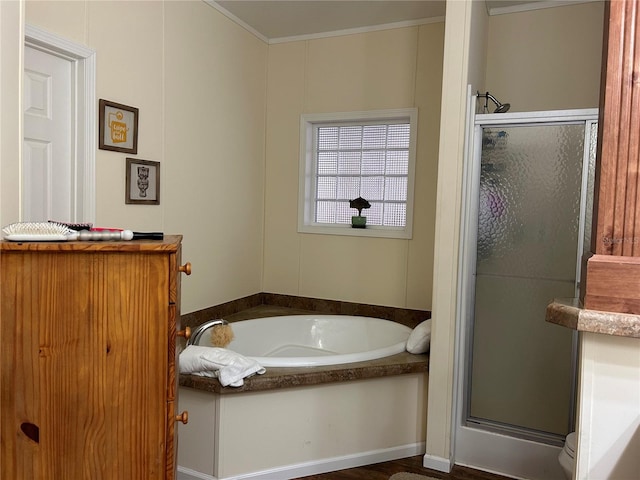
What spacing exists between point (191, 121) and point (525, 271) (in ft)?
7.26

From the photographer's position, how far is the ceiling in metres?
3.33

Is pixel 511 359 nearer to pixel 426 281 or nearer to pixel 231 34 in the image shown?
pixel 426 281

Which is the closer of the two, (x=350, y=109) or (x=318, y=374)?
(x=318, y=374)

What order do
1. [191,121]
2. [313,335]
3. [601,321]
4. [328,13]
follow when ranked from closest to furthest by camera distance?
[601,321]
[191,121]
[328,13]
[313,335]

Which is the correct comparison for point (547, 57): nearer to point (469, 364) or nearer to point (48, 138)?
point (469, 364)

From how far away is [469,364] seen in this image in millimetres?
2758

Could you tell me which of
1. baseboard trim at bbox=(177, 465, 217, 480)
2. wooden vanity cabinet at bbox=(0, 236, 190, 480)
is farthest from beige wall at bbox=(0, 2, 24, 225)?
baseboard trim at bbox=(177, 465, 217, 480)

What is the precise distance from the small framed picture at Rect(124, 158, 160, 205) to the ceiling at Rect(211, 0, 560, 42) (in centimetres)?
125

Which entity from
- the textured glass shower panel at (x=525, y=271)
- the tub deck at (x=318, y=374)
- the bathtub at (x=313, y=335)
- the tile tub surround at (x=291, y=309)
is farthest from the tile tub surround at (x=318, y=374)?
the tile tub surround at (x=291, y=309)

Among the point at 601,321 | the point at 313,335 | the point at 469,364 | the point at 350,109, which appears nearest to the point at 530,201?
the point at 469,364

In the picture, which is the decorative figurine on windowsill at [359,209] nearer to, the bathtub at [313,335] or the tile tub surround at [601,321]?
the bathtub at [313,335]

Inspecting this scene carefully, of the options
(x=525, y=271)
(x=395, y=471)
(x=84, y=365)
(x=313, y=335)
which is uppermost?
(x=525, y=271)

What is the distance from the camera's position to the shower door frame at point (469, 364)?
258cm

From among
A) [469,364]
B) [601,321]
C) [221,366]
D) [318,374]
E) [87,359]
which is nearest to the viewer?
[601,321]
